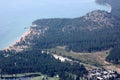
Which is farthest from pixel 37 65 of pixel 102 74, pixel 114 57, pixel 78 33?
pixel 78 33

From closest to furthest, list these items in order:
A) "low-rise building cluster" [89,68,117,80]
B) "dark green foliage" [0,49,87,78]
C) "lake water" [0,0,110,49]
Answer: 1. "low-rise building cluster" [89,68,117,80]
2. "dark green foliage" [0,49,87,78]
3. "lake water" [0,0,110,49]

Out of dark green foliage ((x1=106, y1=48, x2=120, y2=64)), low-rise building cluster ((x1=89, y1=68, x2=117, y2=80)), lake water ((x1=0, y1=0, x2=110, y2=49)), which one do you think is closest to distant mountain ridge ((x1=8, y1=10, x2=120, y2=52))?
dark green foliage ((x1=106, y1=48, x2=120, y2=64))

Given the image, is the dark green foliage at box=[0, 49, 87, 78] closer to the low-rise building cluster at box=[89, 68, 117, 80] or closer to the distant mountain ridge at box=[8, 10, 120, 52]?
the low-rise building cluster at box=[89, 68, 117, 80]

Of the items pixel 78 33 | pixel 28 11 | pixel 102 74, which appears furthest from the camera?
pixel 28 11

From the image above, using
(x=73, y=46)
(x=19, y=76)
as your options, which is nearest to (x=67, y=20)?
(x=73, y=46)

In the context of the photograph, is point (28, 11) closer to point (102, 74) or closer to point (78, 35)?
point (78, 35)

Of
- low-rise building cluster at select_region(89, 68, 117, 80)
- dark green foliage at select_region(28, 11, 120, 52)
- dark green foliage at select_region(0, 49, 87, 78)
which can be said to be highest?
dark green foliage at select_region(28, 11, 120, 52)

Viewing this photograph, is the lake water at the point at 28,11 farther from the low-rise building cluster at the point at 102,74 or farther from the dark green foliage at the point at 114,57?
the low-rise building cluster at the point at 102,74

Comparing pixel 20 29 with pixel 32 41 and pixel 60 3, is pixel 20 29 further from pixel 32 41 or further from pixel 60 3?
pixel 60 3
